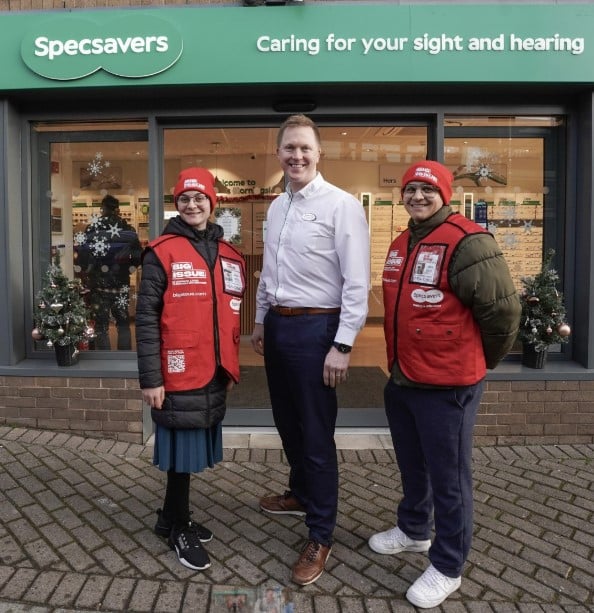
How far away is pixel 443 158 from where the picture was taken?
4.70m

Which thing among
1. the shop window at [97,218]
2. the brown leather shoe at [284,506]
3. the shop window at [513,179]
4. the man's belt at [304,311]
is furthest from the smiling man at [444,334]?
the shop window at [97,218]

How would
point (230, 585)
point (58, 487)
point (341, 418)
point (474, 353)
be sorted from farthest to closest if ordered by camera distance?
1. point (341, 418)
2. point (58, 487)
3. point (230, 585)
4. point (474, 353)

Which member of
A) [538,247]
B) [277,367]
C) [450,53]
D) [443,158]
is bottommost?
[277,367]

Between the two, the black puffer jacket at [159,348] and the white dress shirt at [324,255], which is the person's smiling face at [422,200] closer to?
the white dress shirt at [324,255]

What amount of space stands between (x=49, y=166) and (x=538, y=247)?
451 centimetres

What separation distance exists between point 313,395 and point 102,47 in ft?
10.9

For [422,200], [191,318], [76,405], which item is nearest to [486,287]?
[422,200]

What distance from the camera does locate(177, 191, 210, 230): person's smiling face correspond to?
9.09 ft

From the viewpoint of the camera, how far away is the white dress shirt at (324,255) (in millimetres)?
2686

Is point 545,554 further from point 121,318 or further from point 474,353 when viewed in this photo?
point 121,318

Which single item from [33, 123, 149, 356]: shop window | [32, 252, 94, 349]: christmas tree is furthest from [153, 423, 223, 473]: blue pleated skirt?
[33, 123, 149, 356]: shop window

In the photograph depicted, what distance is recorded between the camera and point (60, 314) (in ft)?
15.0

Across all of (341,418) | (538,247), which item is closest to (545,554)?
(341,418)

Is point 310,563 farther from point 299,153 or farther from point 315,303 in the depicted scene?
point 299,153
